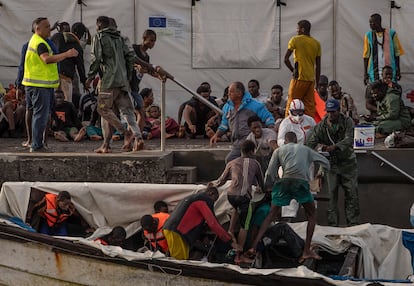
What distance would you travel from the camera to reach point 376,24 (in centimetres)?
1423

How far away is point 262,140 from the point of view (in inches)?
432

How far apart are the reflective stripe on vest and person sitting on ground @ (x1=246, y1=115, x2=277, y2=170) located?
2728 millimetres

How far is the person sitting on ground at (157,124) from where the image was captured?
13.8 m

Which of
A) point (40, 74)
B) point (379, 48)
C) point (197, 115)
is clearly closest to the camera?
point (40, 74)

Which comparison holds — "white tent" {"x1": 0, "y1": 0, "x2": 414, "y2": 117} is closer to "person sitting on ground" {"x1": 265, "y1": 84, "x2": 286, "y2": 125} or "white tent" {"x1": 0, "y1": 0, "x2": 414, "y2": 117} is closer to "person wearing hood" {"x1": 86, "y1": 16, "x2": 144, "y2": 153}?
"person sitting on ground" {"x1": 265, "y1": 84, "x2": 286, "y2": 125}

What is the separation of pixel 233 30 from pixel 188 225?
6316mm

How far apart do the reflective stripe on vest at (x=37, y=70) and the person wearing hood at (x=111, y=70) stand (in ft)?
2.07

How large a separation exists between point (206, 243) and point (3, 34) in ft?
24.0

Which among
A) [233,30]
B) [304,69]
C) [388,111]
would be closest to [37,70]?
[304,69]

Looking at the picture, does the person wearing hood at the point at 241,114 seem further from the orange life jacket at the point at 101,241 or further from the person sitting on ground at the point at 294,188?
the orange life jacket at the point at 101,241

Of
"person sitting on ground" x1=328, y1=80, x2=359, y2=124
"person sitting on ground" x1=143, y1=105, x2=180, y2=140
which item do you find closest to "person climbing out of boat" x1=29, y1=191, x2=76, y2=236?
"person sitting on ground" x1=143, y1=105, x2=180, y2=140

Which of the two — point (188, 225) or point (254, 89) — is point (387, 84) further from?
point (188, 225)

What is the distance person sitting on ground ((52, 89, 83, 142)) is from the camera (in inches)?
541

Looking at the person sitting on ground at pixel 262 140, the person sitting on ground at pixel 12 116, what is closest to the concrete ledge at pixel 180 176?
the person sitting on ground at pixel 262 140
